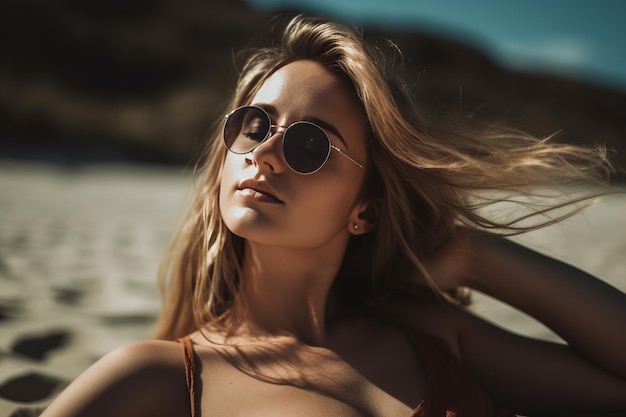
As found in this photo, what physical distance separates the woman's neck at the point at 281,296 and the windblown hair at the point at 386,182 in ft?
0.32

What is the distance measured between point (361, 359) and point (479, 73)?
90.8 ft

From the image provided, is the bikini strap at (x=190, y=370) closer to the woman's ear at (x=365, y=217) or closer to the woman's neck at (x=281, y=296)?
the woman's neck at (x=281, y=296)

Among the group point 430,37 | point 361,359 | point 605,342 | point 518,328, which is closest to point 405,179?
point 361,359

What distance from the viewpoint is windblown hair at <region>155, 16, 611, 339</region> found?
2.17 m

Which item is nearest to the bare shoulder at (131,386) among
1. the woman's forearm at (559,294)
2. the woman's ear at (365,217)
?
the woman's ear at (365,217)

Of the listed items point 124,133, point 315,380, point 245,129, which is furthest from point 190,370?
point 124,133

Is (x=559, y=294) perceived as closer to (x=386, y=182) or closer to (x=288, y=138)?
(x=386, y=182)

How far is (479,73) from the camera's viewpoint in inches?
1087

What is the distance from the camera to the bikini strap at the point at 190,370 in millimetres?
1639

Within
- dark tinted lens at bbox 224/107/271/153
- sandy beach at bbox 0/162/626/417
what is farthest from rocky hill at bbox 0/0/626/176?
dark tinted lens at bbox 224/107/271/153

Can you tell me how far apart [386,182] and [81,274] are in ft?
8.22

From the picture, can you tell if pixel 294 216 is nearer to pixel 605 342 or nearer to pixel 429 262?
pixel 429 262

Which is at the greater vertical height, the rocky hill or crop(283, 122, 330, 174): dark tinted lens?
the rocky hill

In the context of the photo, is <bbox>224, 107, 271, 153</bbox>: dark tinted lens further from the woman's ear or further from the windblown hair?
the woman's ear
